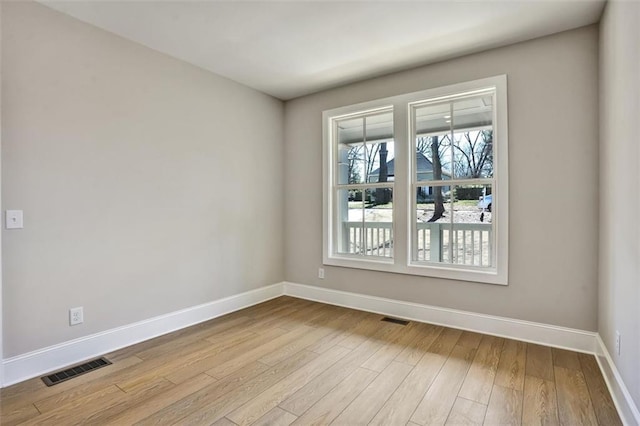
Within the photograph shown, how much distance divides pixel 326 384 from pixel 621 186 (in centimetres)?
222

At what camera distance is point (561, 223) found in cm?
274

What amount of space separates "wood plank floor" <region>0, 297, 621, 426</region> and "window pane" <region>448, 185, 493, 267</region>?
798 mm

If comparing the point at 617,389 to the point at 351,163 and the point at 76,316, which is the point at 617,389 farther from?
the point at 76,316

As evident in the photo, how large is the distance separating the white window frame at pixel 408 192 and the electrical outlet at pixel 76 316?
2497 millimetres

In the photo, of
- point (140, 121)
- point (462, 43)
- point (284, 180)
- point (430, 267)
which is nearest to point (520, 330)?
point (430, 267)

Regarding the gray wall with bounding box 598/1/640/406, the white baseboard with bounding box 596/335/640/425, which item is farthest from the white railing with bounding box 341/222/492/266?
the white baseboard with bounding box 596/335/640/425

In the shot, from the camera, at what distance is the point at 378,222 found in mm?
3932

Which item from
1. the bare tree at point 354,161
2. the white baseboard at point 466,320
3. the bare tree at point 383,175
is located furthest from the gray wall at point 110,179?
the bare tree at point 383,175

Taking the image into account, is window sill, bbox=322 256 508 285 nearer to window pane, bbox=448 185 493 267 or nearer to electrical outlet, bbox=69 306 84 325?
window pane, bbox=448 185 493 267

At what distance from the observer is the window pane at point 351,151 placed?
4035 mm

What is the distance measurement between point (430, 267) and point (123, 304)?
9.53ft

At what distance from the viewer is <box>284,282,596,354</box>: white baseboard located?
2699 millimetres

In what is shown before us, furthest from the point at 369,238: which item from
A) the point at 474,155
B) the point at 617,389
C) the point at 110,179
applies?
the point at 110,179

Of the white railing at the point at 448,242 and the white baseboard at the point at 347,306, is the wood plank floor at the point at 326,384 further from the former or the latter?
the white railing at the point at 448,242
